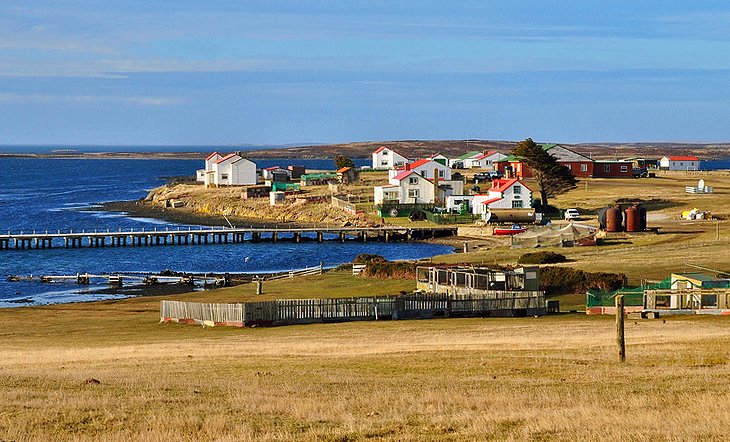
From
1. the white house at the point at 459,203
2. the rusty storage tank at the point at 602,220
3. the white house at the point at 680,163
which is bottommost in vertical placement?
the rusty storage tank at the point at 602,220

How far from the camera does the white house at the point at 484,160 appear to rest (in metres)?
171

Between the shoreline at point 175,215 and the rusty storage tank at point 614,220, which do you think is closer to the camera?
the rusty storage tank at point 614,220

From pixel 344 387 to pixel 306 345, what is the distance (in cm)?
1088

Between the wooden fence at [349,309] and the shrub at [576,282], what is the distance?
5636 mm

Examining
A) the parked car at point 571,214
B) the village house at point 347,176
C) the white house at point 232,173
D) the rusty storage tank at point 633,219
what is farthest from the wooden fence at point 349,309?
the white house at point 232,173

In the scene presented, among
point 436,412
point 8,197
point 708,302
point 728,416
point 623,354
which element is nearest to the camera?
point 728,416

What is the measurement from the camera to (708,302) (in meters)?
43.0

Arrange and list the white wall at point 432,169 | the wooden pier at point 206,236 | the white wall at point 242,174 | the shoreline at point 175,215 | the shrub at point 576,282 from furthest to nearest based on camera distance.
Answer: the white wall at point 242,174 → the white wall at point 432,169 → the shoreline at point 175,215 → the wooden pier at point 206,236 → the shrub at point 576,282

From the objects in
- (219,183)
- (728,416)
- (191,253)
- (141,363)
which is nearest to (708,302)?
(141,363)

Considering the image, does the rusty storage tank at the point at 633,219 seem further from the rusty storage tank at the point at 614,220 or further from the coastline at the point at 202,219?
the coastline at the point at 202,219

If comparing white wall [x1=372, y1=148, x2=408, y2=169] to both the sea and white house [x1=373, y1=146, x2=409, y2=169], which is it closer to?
white house [x1=373, y1=146, x2=409, y2=169]

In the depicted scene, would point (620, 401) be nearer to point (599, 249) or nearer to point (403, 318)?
point (403, 318)

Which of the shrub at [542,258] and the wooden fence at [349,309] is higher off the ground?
the shrub at [542,258]

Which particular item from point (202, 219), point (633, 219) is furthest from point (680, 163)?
point (633, 219)
